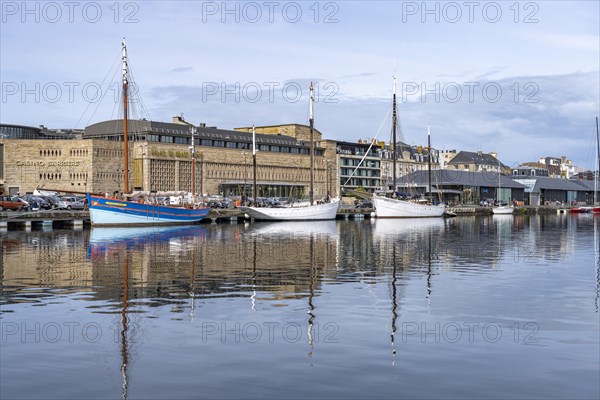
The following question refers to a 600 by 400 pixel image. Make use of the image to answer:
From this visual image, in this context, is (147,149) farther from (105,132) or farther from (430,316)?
(430,316)

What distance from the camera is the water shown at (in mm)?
14523

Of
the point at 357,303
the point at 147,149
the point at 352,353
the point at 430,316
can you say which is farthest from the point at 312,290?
the point at 147,149

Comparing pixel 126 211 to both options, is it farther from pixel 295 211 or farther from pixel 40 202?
pixel 295 211

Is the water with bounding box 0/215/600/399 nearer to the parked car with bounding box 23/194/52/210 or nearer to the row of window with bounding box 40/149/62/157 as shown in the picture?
the parked car with bounding box 23/194/52/210

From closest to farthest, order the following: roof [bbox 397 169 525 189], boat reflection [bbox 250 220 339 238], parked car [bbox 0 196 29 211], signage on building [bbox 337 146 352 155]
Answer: boat reflection [bbox 250 220 339 238] < parked car [bbox 0 196 29 211] < roof [bbox 397 169 525 189] < signage on building [bbox 337 146 352 155]

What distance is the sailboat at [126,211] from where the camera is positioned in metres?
78.1

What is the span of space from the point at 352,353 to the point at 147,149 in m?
123

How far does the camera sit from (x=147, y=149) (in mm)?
135625

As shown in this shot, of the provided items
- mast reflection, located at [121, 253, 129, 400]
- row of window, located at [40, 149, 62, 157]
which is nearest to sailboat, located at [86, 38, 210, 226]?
mast reflection, located at [121, 253, 129, 400]

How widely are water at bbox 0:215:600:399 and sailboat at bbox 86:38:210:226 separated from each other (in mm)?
40609

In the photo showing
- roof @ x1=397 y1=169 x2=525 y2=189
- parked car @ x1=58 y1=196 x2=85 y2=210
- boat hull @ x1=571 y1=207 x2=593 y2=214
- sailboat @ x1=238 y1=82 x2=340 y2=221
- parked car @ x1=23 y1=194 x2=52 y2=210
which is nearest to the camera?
parked car @ x1=23 y1=194 x2=52 y2=210

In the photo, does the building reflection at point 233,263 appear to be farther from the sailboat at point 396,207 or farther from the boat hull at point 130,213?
the sailboat at point 396,207

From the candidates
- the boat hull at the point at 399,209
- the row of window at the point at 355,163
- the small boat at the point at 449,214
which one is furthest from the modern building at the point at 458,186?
the boat hull at the point at 399,209

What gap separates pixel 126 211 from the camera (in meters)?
80.6
